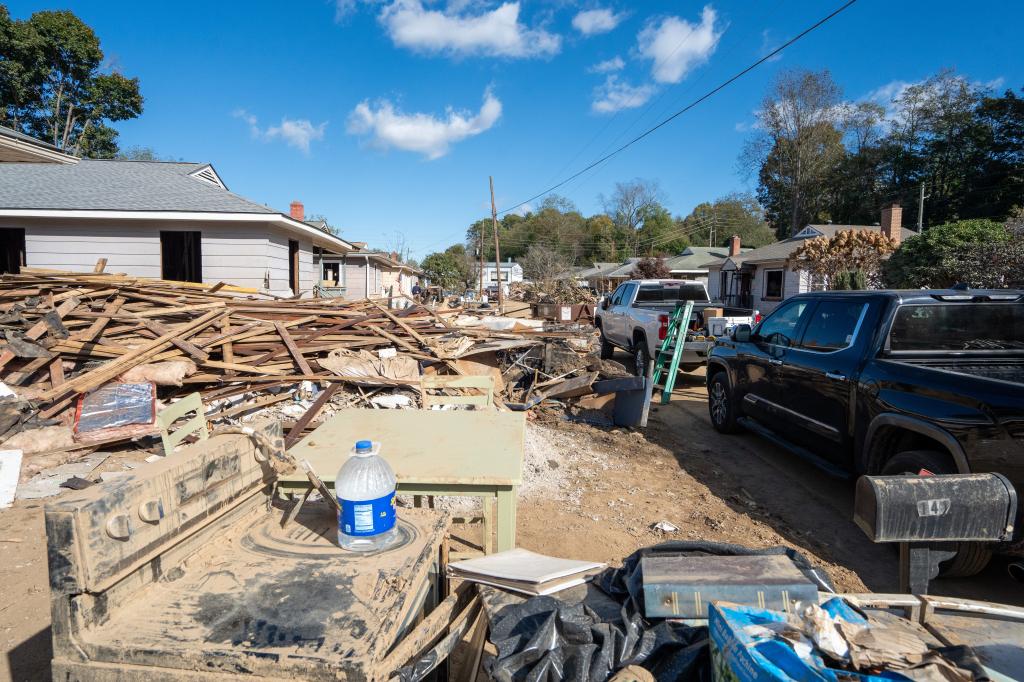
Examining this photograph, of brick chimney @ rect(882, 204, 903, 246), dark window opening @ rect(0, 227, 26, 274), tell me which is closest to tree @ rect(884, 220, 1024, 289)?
brick chimney @ rect(882, 204, 903, 246)

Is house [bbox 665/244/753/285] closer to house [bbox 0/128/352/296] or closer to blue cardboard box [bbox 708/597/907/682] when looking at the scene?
house [bbox 0/128/352/296]

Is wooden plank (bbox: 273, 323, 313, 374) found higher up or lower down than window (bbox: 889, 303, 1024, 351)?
lower down

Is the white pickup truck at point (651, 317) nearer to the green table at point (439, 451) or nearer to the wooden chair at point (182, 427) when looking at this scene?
the green table at point (439, 451)

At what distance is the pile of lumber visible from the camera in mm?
6867

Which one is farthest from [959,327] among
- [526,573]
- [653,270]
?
[653,270]

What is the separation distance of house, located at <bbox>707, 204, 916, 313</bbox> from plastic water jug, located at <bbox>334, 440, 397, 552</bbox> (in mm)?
25340

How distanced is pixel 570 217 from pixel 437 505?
7935cm

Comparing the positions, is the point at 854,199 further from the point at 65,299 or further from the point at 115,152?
the point at 115,152

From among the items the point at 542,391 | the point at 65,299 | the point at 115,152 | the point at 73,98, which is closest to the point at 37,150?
the point at 65,299

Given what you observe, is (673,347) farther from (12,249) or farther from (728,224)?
(728,224)

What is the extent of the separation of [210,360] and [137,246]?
6.07 m

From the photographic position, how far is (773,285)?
94.5 feet

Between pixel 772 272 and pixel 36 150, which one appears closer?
pixel 36 150

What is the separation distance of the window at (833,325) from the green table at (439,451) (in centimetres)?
296
